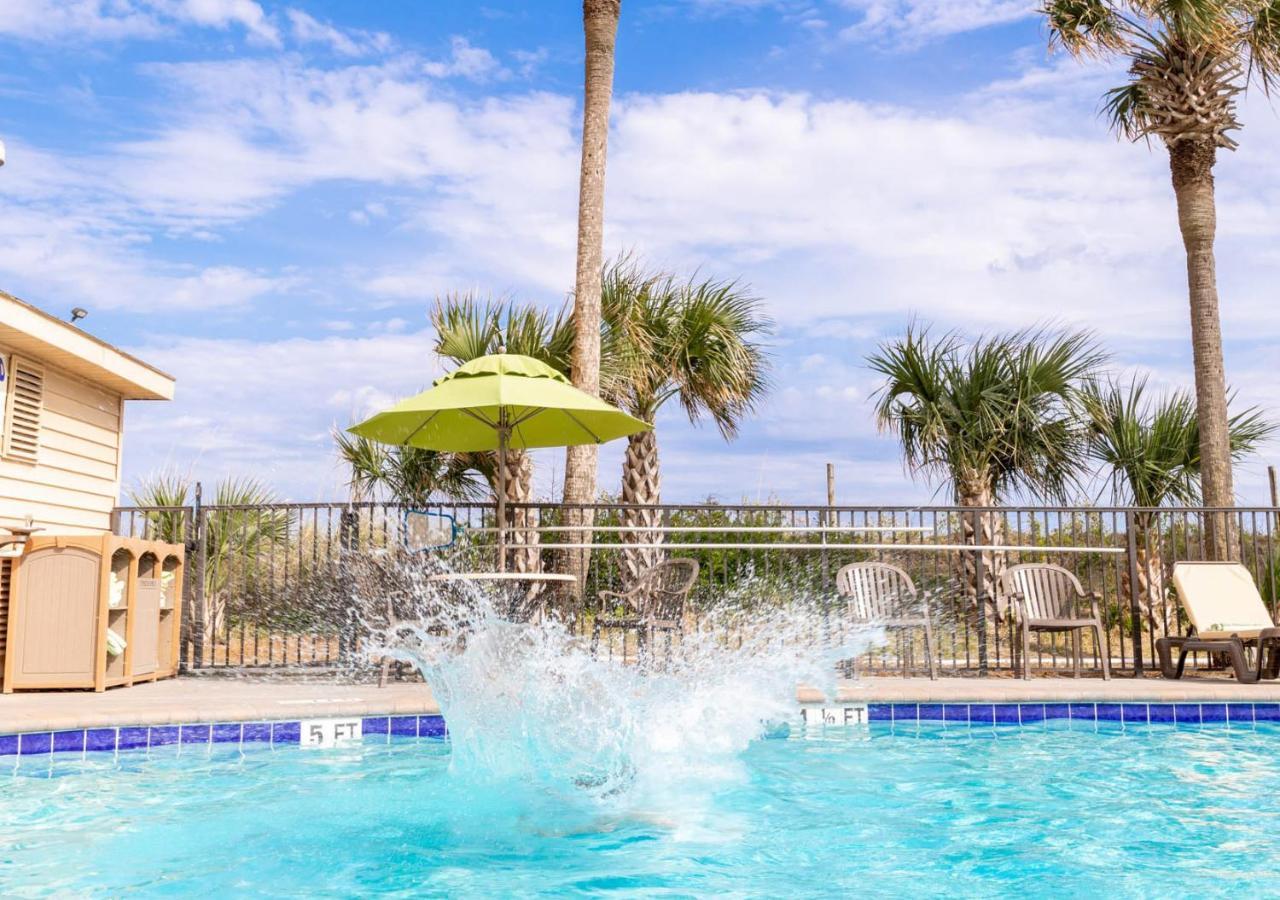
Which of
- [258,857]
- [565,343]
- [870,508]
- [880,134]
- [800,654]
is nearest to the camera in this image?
[258,857]

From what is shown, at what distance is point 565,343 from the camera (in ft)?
39.1

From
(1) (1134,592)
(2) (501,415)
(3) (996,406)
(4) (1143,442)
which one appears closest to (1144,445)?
(4) (1143,442)

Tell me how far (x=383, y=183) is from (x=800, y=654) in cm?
736

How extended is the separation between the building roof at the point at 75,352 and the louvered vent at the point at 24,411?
0.15 metres

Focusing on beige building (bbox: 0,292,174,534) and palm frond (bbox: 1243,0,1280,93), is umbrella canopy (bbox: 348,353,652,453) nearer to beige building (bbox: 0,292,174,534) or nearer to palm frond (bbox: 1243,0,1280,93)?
beige building (bbox: 0,292,174,534)

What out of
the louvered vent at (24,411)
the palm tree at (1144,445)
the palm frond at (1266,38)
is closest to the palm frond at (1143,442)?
the palm tree at (1144,445)

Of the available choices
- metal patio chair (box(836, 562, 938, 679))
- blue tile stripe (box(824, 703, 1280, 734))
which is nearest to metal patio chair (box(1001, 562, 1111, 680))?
metal patio chair (box(836, 562, 938, 679))

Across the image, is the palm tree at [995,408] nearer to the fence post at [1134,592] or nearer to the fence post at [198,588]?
the fence post at [1134,592]

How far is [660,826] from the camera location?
14.8 feet

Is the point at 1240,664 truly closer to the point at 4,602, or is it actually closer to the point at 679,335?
the point at 679,335

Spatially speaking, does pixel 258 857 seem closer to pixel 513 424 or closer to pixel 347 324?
pixel 513 424

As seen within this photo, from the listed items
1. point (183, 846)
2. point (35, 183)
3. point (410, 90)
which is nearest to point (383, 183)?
point (410, 90)

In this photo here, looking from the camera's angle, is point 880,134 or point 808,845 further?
point 880,134

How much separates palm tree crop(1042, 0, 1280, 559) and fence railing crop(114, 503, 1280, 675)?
138 centimetres
